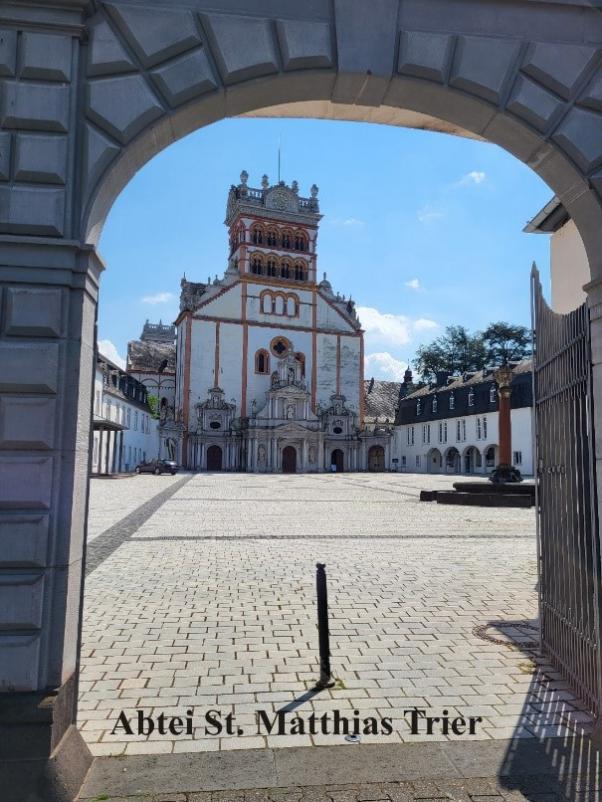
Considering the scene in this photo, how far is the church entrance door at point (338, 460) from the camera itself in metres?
63.8

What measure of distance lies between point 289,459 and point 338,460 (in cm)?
596

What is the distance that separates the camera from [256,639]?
19.1 feet

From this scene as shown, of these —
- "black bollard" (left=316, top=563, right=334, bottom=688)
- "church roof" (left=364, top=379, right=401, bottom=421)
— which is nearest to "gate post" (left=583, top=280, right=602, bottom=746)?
"black bollard" (left=316, top=563, right=334, bottom=688)

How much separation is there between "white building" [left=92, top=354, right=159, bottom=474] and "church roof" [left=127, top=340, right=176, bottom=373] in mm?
10392

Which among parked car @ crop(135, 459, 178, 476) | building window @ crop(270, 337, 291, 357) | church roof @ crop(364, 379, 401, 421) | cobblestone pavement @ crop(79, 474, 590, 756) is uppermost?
building window @ crop(270, 337, 291, 357)

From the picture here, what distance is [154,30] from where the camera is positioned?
3.88m

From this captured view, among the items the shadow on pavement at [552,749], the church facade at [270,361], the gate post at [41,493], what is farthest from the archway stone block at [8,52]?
the church facade at [270,361]

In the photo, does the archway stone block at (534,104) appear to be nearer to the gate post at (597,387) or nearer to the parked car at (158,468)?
the gate post at (597,387)

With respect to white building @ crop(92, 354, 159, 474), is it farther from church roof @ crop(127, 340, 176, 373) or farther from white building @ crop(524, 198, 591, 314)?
white building @ crop(524, 198, 591, 314)

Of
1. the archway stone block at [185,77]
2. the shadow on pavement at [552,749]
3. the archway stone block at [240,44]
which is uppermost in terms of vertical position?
the archway stone block at [240,44]

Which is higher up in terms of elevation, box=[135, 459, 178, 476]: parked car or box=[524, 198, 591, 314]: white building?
box=[524, 198, 591, 314]: white building

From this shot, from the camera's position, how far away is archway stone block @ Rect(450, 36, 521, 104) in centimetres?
415

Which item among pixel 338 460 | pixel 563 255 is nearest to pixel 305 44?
pixel 563 255

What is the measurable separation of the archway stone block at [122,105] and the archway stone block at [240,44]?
1.71 ft
